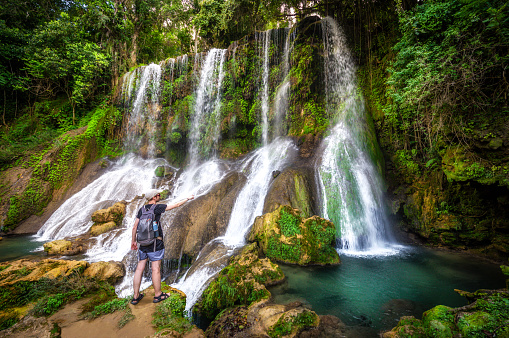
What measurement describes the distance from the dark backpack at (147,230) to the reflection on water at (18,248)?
24.9 feet

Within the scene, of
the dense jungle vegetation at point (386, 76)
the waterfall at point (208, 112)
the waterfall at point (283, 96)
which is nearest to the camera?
the dense jungle vegetation at point (386, 76)

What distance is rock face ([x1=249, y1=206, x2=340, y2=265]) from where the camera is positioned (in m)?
6.14

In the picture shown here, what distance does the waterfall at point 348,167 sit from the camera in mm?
7680

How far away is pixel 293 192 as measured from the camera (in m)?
8.09

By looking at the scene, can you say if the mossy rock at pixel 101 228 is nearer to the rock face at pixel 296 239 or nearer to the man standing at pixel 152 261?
the rock face at pixel 296 239

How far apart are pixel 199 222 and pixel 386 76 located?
11.7 m

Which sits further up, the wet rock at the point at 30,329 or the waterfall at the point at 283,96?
the waterfall at the point at 283,96

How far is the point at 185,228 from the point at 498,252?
10.9m

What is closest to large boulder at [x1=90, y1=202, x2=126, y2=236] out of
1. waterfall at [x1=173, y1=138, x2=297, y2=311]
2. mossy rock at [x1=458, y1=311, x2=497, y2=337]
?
waterfall at [x1=173, y1=138, x2=297, y2=311]

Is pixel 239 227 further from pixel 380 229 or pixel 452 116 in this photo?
pixel 452 116

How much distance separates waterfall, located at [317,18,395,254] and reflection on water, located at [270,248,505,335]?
3.75 feet

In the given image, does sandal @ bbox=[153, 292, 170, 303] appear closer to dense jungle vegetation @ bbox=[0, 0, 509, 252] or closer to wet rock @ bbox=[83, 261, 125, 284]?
wet rock @ bbox=[83, 261, 125, 284]

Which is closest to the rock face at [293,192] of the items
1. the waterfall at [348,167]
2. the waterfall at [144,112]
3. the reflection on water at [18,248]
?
the waterfall at [348,167]

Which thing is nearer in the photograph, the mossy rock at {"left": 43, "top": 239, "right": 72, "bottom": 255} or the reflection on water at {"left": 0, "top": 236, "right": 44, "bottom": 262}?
the mossy rock at {"left": 43, "top": 239, "right": 72, "bottom": 255}
